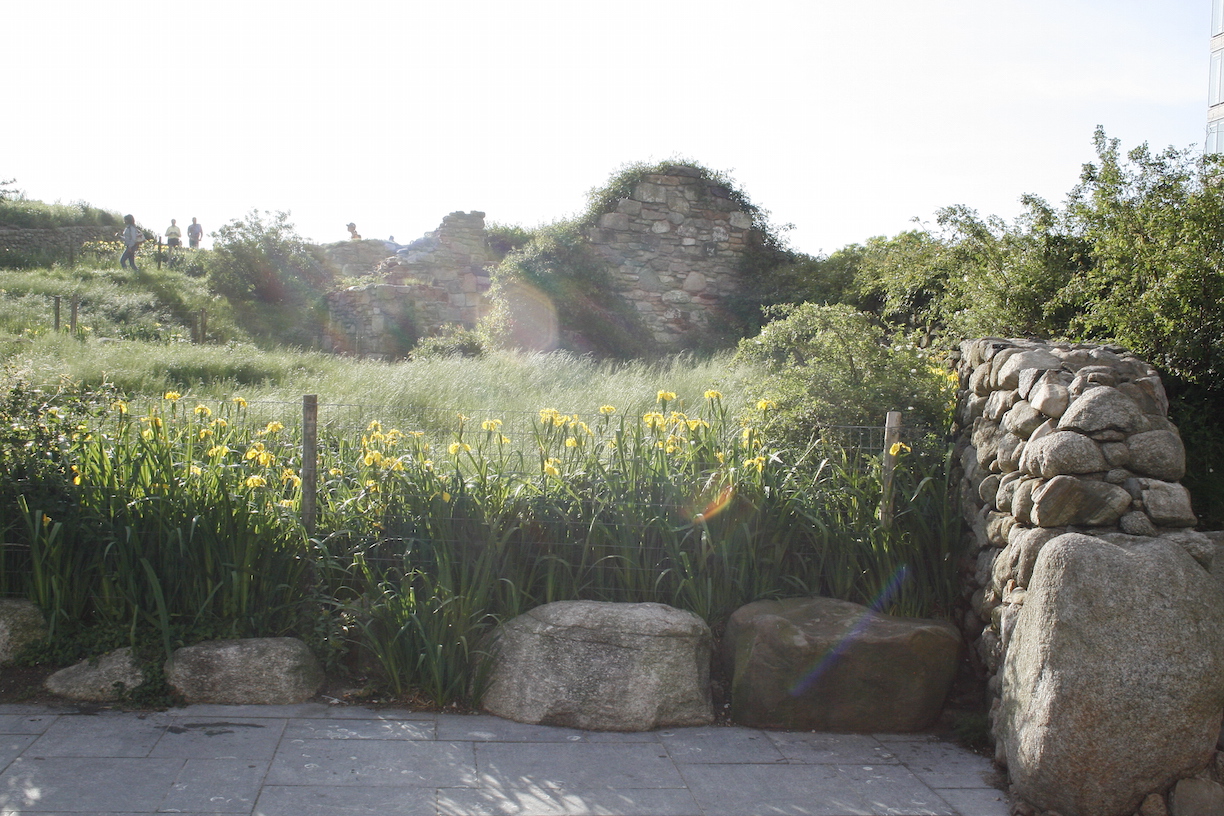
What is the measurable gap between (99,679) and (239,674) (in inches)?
23.2

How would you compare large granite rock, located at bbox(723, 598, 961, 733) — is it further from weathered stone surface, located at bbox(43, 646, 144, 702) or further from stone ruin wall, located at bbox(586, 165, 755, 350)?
stone ruin wall, located at bbox(586, 165, 755, 350)

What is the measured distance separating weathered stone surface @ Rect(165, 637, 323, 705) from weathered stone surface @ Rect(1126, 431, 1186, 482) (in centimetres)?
369

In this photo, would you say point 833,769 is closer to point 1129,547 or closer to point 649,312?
point 1129,547

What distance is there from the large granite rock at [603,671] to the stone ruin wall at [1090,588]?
4.31 feet

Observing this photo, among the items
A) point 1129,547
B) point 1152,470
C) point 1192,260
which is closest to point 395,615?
point 1129,547

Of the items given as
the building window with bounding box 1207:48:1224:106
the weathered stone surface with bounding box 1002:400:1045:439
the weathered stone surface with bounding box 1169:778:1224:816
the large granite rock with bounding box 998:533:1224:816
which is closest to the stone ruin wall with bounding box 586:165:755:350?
the weathered stone surface with bounding box 1002:400:1045:439

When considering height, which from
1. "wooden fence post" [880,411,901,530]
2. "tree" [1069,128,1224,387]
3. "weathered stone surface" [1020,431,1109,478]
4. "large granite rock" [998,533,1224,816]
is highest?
"tree" [1069,128,1224,387]

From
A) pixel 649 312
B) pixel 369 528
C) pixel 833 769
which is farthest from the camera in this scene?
pixel 649 312

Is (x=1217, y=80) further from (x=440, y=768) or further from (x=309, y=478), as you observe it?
(x=440, y=768)

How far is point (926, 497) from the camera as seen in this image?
14.6 ft

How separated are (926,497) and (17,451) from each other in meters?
4.54

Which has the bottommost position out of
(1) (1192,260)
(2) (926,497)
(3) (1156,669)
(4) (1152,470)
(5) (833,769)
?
(5) (833,769)

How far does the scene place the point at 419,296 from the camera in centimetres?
1630

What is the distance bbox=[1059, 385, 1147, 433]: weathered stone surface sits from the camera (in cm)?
354
